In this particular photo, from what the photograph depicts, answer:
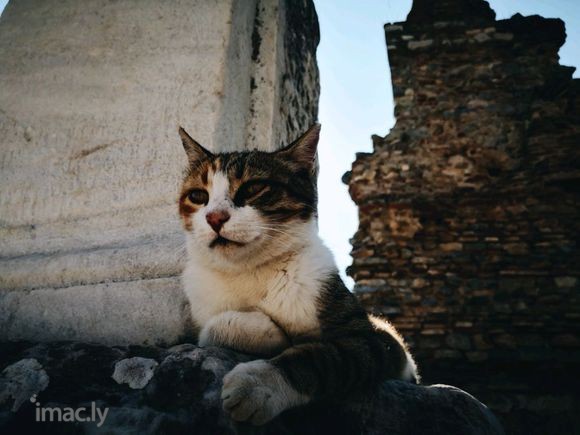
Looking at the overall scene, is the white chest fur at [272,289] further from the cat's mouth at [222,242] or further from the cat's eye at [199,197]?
the cat's eye at [199,197]

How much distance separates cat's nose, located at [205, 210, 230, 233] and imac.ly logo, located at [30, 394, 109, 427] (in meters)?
0.57

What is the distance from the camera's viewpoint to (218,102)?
1485 mm

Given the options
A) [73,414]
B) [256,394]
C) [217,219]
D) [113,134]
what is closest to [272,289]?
[217,219]

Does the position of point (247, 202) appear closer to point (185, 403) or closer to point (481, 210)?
point (185, 403)

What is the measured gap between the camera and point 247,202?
1285 mm

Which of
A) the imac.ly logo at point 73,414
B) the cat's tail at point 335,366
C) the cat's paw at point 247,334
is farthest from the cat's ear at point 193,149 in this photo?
the imac.ly logo at point 73,414

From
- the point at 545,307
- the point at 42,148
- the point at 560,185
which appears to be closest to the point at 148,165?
the point at 42,148

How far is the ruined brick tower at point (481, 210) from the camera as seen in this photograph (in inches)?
Result: 153

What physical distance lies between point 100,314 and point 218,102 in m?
0.88

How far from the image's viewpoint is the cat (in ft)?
2.77

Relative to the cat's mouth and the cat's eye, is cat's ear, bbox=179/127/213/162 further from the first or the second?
the cat's mouth

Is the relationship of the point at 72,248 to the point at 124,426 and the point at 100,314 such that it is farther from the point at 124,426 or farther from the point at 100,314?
the point at 124,426

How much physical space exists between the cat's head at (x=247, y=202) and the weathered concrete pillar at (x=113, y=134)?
115 mm

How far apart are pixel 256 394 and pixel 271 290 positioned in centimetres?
40
